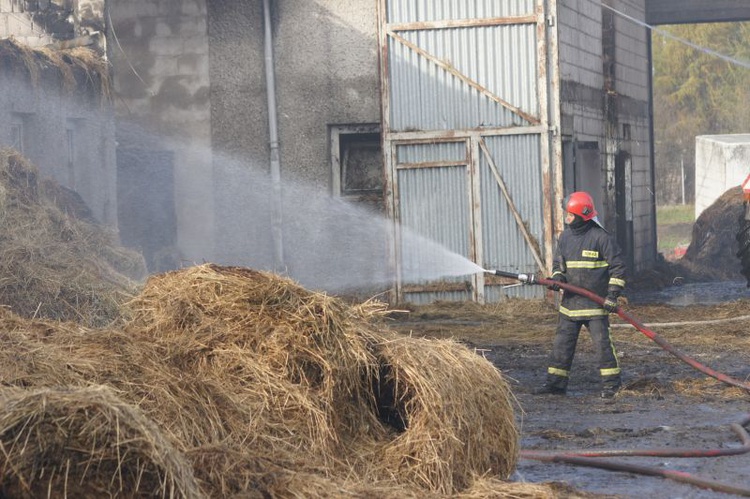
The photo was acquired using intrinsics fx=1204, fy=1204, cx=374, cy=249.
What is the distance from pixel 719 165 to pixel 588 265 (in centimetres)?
2252

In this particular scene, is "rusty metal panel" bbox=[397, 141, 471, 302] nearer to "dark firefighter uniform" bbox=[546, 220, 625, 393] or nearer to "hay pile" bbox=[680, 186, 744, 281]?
"dark firefighter uniform" bbox=[546, 220, 625, 393]

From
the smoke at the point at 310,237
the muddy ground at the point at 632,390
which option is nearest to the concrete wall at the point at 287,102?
the smoke at the point at 310,237

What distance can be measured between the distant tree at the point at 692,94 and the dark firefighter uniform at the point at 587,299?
1577 inches

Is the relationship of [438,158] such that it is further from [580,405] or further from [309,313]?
[309,313]

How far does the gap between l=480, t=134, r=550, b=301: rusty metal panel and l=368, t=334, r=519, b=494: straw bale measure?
30.9 ft

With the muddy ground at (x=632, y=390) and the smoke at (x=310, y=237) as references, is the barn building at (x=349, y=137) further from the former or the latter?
the muddy ground at (x=632, y=390)

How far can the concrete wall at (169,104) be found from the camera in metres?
17.4

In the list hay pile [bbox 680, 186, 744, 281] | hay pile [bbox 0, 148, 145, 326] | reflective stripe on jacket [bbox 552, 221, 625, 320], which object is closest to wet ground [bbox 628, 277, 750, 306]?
hay pile [bbox 680, 186, 744, 281]

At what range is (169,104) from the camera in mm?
17531

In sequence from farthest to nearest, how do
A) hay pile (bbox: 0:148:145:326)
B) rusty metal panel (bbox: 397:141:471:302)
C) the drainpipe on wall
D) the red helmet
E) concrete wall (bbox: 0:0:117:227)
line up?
1. the drainpipe on wall
2. rusty metal panel (bbox: 397:141:471:302)
3. concrete wall (bbox: 0:0:117:227)
4. the red helmet
5. hay pile (bbox: 0:148:145:326)

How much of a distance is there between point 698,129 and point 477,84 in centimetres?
3746

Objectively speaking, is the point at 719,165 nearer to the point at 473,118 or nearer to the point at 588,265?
A: the point at 473,118

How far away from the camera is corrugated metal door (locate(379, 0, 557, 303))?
1669cm

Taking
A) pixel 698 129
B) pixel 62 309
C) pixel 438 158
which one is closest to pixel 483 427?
pixel 62 309
